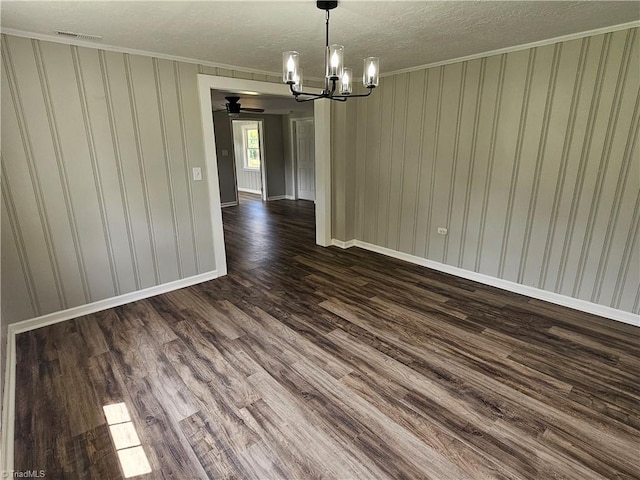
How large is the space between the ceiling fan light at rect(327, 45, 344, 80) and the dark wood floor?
1915 millimetres

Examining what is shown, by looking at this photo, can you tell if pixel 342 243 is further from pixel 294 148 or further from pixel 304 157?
pixel 294 148

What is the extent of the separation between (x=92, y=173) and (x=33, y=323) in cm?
136

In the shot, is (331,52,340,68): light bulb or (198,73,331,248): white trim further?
(198,73,331,248): white trim

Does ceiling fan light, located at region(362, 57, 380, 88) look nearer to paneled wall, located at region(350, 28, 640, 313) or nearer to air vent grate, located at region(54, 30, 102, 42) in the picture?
paneled wall, located at region(350, 28, 640, 313)

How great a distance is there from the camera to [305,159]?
8.66 meters

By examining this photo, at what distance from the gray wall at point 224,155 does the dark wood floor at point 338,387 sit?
504 centimetres

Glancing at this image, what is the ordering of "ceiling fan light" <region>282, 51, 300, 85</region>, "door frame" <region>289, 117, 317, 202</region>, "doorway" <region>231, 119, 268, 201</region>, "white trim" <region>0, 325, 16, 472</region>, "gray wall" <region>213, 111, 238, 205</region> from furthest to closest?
"doorway" <region>231, 119, 268, 201</region>
"door frame" <region>289, 117, 317, 202</region>
"gray wall" <region>213, 111, 238, 205</region>
"ceiling fan light" <region>282, 51, 300, 85</region>
"white trim" <region>0, 325, 16, 472</region>

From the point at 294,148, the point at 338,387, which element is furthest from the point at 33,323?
the point at 294,148

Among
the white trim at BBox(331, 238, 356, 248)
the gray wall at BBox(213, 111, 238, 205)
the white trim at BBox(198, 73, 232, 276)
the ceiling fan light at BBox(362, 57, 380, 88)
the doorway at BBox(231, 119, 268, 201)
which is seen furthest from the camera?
the doorway at BBox(231, 119, 268, 201)

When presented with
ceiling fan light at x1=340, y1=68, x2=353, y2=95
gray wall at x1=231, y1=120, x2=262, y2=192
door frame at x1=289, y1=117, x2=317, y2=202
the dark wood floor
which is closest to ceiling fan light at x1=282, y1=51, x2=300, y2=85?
ceiling fan light at x1=340, y1=68, x2=353, y2=95

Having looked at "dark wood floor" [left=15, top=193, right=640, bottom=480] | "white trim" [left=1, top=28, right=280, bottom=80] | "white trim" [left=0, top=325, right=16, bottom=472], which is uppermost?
"white trim" [left=1, top=28, right=280, bottom=80]

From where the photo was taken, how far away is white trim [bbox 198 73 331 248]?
345 centimetres

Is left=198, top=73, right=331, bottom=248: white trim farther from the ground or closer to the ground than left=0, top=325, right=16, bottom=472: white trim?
farther from the ground

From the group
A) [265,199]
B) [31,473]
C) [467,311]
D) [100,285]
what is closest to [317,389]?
[31,473]
